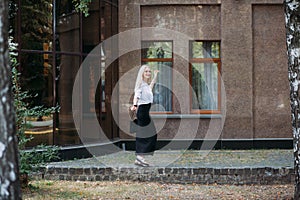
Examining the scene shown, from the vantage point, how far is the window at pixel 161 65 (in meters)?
14.9

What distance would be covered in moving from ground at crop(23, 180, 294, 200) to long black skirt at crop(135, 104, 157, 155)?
890 mm

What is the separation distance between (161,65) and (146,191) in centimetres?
652

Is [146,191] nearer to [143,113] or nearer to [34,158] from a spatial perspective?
[143,113]

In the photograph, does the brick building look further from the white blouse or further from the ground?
the ground

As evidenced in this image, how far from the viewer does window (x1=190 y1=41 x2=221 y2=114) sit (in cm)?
1498

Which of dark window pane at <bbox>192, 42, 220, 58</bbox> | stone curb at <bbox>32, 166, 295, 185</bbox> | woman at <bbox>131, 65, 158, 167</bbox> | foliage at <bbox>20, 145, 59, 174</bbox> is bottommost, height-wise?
stone curb at <bbox>32, 166, 295, 185</bbox>

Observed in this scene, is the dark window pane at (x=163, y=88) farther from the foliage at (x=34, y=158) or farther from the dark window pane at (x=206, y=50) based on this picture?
the foliage at (x=34, y=158)

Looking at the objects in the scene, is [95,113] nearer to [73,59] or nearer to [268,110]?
[73,59]

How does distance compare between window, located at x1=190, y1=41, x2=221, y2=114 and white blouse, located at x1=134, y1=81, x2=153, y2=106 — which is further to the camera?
window, located at x1=190, y1=41, x2=221, y2=114

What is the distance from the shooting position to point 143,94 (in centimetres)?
1041

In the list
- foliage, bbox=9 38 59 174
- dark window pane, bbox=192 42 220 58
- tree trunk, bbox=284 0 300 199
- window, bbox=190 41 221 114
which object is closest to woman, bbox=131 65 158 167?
foliage, bbox=9 38 59 174

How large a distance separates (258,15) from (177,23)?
2534 millimetres

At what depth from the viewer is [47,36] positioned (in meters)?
11.9

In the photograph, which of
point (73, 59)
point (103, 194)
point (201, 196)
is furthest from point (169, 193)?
point (73, 59)
